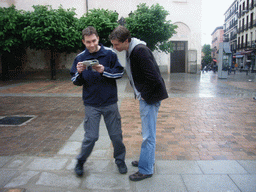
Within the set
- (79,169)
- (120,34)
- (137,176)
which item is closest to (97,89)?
(120,34)

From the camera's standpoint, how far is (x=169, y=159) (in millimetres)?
3113

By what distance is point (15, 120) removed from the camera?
5211mm

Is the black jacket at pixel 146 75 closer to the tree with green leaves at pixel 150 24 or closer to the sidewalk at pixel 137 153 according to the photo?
the sidewalk at pixel 137 153

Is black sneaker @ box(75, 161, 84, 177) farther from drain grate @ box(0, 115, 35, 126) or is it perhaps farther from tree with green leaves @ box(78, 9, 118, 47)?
tree with green leaves @ box(78, 9, 118, 47)

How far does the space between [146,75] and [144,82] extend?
0.12 meters

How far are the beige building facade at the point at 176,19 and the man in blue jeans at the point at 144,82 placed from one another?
19.0 meters

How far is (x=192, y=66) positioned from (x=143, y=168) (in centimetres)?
2202

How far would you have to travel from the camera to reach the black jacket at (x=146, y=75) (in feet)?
7.59

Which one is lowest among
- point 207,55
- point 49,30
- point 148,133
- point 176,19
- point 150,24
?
point 148,133

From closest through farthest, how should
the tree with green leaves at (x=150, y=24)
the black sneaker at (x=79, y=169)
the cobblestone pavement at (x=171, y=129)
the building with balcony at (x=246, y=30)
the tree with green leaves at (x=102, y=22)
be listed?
1. the black sneaker at (x=79, y=169)
2. the cobblestone pavement at (x=171, y=129)
3. the tree with green leaves at (x=102, y=22)
4. the tree with green leaves at (x=150, y=24)
5. the building with balcony at (x=246, y=30)

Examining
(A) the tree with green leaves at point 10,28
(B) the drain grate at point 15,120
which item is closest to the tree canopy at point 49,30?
(A) the tree with green leaves at point 10,28

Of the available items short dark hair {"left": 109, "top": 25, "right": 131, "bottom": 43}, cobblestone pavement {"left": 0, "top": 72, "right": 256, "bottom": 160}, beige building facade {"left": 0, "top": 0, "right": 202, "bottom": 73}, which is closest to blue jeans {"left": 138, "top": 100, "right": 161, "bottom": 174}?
cobblestone pavement {"left": 0, "top": 72, "right": 256, "bottom": 160}

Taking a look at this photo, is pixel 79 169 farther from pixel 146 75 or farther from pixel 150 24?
pixel 150 24

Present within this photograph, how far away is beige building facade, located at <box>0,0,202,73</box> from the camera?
70.3 feet
